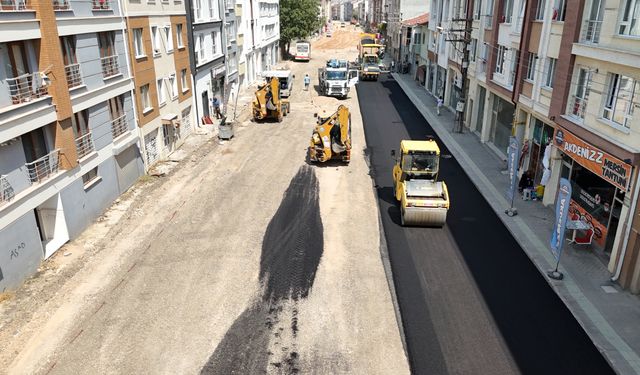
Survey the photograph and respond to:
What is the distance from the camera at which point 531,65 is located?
907 inches

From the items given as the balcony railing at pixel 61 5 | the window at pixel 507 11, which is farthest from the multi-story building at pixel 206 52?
the window at pixel 507 11

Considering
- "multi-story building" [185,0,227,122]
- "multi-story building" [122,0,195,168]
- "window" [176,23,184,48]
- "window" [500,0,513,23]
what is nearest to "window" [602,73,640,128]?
"window" [500,0,513,23]

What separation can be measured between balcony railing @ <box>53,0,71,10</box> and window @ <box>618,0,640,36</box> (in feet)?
65.4

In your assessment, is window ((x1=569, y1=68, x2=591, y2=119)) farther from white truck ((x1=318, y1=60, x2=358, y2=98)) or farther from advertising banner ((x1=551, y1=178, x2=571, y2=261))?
white truck ((x1=318, y1=60, x2=358, y2=98))

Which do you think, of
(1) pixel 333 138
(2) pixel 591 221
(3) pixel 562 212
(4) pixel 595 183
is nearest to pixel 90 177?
(1) pixel 333 138

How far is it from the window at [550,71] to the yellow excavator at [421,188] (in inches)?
253

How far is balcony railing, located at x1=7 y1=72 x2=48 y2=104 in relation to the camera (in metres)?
14.9

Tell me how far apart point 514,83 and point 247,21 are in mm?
34695

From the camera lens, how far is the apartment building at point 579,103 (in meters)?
14.8

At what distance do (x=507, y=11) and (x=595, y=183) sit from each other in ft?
46.8

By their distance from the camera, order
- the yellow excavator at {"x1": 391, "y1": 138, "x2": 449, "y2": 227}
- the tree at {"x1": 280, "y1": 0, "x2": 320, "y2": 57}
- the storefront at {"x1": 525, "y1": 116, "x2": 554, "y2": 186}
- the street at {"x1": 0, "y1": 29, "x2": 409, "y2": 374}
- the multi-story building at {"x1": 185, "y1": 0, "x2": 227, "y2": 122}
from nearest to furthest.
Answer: the street at {"x1": 0, "y1": 29, "x2": 409, "y2": 374} → the yellow excavator at {"x1": 391, "y1": 138, "x2": 449, "y2": 227} → the storefront at {"x1": 525, "y1": 116, "x2": 554, "y2": 186} → the multi-story building at {"x1": 185, "y1": 0, "x2": 227, "y2": 122} → the tree at {"x1": 280, "y1": 0, "x2": 320, "y2": 57}

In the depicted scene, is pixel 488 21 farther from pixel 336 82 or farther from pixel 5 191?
pixel 5 191

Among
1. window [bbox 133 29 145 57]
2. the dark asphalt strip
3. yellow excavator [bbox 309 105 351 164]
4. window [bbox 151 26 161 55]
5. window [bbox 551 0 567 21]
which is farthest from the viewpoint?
window [bbox 151 26 161 55]

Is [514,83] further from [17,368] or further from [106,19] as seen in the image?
[17,368]
